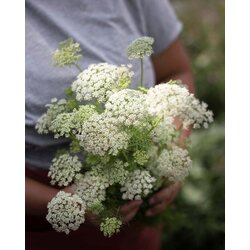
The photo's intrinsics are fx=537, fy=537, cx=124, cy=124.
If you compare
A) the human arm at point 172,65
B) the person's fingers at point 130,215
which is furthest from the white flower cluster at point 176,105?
the human arm at point 172,65

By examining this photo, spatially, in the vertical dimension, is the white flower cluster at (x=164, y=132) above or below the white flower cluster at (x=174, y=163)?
above

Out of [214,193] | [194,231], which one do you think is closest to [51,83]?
[194,231]

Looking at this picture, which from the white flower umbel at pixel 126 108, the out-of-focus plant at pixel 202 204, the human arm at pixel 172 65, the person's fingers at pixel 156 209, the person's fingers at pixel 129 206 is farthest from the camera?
the out-of-focus plant at pixel 202 204

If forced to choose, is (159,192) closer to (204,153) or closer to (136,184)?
(136,184)

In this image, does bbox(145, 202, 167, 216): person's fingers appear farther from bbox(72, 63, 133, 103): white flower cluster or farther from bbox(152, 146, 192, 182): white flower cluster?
bbox(72, 63, 133, 103): white flower cluster

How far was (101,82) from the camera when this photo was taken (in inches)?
32.4

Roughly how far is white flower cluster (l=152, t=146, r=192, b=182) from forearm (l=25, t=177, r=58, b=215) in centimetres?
20

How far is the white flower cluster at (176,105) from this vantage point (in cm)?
81

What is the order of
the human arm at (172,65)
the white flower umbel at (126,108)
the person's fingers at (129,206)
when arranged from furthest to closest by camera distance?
the human arm at (172,65) → the person's fingers at (129,206) → the white flower umbel at (126,108)

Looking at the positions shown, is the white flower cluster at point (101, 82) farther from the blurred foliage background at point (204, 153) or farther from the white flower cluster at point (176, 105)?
the blurred foliage background at point (204, 153)

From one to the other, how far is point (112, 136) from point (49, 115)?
15 cm

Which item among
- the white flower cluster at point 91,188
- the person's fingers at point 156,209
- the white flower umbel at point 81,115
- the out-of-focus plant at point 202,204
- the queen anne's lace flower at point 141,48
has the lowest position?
the out-of-focus plant at point 202,204

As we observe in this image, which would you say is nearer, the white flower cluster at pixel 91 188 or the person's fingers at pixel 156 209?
the white flower cluster at pixel 91 188

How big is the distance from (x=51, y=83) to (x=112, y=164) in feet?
0.69
